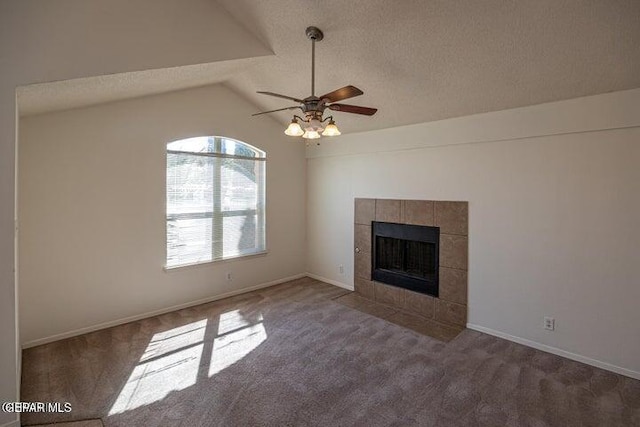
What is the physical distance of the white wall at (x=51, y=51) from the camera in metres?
2.08

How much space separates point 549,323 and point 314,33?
146 inches

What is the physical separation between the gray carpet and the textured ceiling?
2.40 m

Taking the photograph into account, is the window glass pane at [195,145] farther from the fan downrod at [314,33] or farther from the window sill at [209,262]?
the fan downrod at [314,33]

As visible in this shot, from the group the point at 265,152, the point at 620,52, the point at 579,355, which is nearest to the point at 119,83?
the point at 265,152

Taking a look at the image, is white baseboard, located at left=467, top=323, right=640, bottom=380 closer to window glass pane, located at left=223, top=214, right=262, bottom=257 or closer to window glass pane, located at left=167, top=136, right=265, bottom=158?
window glass pane, located at left=223, top=214, right=262, bottom=257

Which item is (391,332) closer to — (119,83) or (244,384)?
(244,384)

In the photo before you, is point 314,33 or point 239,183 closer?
point 314,33

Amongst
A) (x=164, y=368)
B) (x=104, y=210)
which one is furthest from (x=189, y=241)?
(x=164, y=368)

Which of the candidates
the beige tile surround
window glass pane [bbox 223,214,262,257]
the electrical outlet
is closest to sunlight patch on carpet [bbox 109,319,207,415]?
window glass pane [bbox 223,214,262,257]

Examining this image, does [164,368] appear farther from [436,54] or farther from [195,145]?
[436,54]

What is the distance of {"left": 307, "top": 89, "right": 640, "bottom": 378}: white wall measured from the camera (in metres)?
2.87

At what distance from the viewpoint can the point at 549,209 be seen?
3.26 m

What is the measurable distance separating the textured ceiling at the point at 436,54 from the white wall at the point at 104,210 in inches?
16.5

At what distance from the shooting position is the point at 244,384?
2.71 metres
